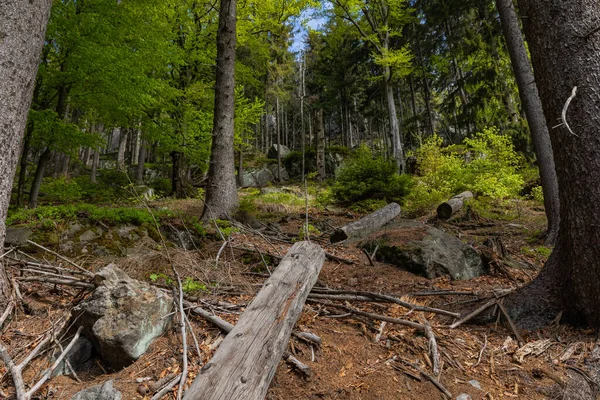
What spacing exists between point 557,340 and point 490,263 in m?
2.04

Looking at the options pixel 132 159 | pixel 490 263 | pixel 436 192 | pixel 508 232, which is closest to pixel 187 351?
pixel 490 263

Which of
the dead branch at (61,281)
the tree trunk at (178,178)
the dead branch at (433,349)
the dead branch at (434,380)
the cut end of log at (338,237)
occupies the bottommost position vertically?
the dead branch at (434,380)

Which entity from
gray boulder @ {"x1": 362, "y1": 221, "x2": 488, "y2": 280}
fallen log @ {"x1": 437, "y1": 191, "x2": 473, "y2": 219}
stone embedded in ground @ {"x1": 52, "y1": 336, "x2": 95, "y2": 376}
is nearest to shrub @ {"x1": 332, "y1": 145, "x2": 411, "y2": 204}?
fallen log @ {"x1": 437, "y1": 191, "x2": 473, "y2": 219}

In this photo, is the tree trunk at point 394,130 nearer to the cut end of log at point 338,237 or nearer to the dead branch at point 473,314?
the cut end of log at point 338,237

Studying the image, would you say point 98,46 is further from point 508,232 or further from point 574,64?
point 508,232

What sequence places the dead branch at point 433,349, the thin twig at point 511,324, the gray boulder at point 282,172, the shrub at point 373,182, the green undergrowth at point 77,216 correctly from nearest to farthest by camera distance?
the dead branch at point 433,349 → the thin twig at point 511,324 → the green undergrowth at point 77,216 → the shrub at point 373,182 → the gray boulder at point 282,172

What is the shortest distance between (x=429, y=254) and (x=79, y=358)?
3.88 m

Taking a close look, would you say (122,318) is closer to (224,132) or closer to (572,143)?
(572,143)

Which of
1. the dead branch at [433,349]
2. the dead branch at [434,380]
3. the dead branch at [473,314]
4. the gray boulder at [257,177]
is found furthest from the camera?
the gray boulder at [257,177]

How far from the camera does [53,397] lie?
66.1 inches

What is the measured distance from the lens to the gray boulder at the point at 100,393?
1.58 m

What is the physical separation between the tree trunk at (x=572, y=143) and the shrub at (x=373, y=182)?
23.4 ft

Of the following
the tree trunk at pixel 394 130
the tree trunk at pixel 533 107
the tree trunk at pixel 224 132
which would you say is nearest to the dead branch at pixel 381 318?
the tree trunk at pixel 224 132

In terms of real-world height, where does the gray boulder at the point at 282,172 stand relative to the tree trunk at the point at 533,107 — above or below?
above
